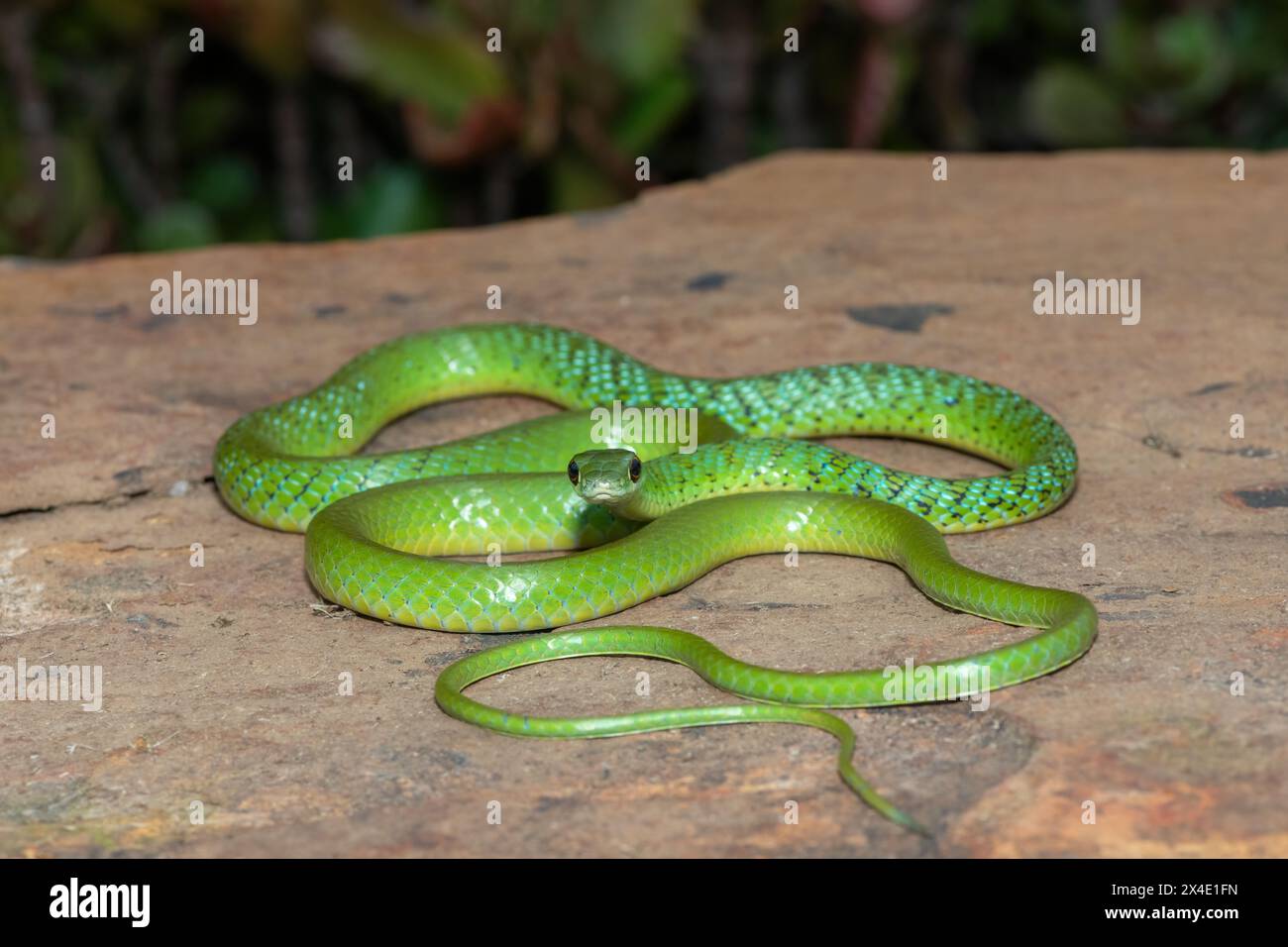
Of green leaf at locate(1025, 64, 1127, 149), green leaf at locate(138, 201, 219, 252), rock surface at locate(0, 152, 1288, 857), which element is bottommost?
rock surface at locate(0, 152, 1288, 857)

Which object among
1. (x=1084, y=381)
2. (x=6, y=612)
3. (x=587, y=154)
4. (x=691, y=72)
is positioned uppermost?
(x=691, y=72)

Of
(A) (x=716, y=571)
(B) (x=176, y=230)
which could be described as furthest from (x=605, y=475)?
(B) (x=176, y=230)

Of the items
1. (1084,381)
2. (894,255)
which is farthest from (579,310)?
(1084,381)

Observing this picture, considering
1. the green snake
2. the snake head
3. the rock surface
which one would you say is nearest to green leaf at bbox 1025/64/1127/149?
the rock surface

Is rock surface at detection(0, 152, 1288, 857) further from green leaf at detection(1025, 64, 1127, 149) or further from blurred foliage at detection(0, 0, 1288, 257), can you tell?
green leaf at detection(1025, 64, 1127, 149)

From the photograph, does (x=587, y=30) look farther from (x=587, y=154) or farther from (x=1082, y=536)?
(x=1082, y=536)

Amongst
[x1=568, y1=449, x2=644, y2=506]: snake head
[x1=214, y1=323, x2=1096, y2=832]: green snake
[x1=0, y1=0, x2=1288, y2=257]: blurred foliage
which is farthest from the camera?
[x1=0, y1=0, x2=1288, y2=257]: blurred foliage
